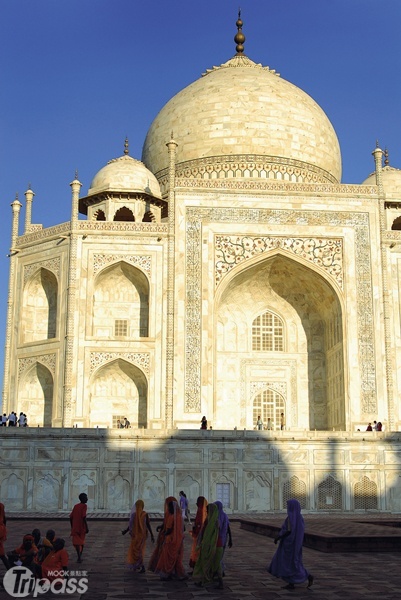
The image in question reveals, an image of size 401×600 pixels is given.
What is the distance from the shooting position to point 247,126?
973 inches

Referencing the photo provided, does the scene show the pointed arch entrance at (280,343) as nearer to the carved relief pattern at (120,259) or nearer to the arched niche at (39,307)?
the carved relief pattern at (120,259)

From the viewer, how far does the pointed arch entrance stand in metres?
21.9

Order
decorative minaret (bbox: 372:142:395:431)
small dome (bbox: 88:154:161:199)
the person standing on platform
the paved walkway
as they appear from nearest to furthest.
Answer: the paved walkway < the person standing on platform < decorative minaret (bbox: 372:142:395:431) < small dome (bbox: 88:154:161:199)

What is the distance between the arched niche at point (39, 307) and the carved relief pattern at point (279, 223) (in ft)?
12.3

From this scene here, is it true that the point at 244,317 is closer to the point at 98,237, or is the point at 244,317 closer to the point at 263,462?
the point at 98,237

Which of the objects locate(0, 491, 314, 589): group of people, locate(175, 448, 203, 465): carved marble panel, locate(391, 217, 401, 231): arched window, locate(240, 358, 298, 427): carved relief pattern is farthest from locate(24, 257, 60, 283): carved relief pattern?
locate(0, 491, 314, 589): group of people

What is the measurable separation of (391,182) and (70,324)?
34.0 feet

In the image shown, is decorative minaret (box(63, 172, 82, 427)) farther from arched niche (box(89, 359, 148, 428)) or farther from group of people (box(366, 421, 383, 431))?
group of people (box(366, 421, 383, 431))

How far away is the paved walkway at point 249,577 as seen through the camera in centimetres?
604

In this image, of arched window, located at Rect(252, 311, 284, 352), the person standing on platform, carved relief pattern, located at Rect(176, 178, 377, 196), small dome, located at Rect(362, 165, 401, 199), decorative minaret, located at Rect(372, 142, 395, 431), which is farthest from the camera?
small dome, located at Rect(362, 165, 401, 199)

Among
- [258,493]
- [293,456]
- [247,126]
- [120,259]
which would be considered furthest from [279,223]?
[258,493]

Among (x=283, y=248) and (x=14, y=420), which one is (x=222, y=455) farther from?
(x=283, y=248)

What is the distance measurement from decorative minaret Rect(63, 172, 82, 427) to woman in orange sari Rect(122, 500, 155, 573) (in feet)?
40.4

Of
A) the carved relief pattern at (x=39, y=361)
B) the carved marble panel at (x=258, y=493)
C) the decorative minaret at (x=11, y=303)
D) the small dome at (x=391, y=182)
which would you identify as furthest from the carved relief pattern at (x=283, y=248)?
the carved marble panel at (x=258, y=493)
